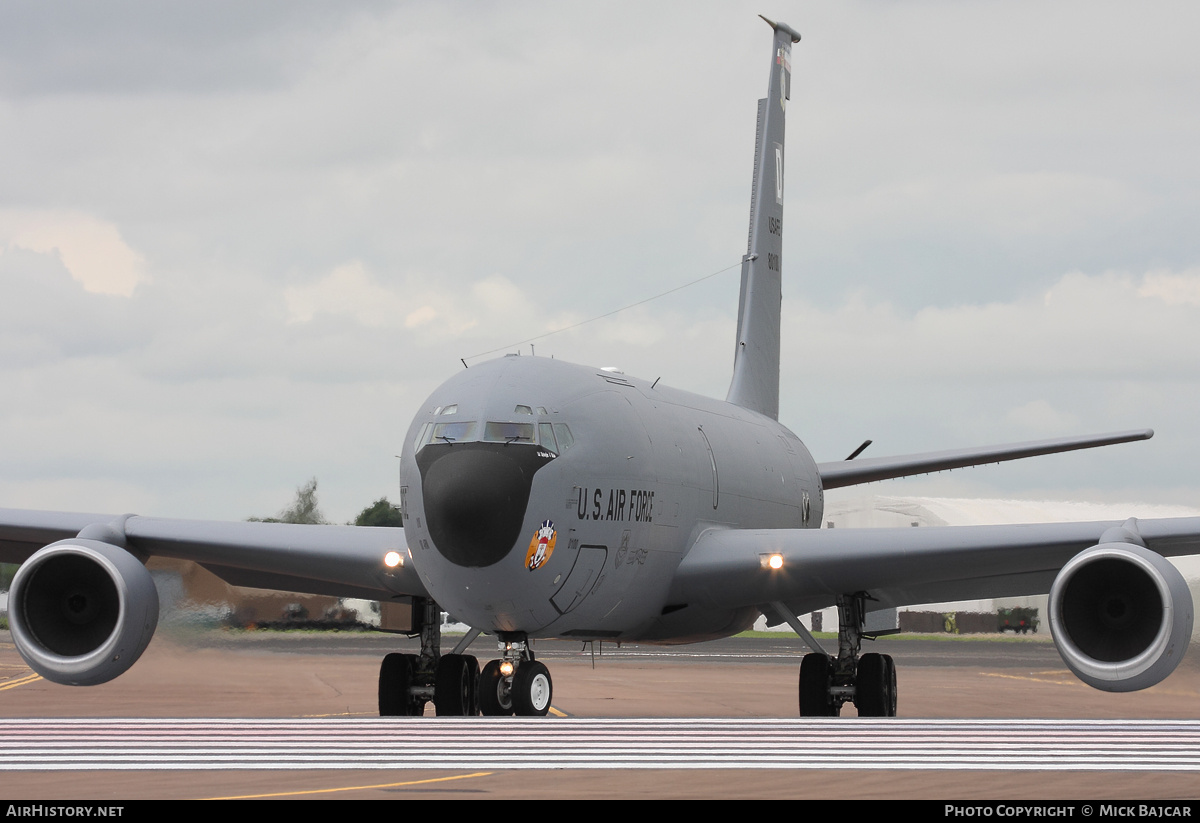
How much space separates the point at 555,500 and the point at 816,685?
5.11 metres

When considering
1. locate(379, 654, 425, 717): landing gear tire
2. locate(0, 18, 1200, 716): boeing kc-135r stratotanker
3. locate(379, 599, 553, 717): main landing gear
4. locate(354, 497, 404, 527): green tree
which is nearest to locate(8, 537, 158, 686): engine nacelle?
locate(0, 18, 1200, 716): boeing kc-135r stratotanker

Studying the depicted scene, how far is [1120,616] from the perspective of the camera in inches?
630

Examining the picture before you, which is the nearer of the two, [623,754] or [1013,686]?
[623,754]

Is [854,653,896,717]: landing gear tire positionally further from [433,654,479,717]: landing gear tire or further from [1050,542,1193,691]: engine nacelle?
[433,654,479,717]: landing gear tire

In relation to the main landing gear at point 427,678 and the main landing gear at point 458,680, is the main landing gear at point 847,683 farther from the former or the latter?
the main landing gear at point 427,678

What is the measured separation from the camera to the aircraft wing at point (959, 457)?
76.8 feet

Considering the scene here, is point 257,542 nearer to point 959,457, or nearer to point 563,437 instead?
point 563,437

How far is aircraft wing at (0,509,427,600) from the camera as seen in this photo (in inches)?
744

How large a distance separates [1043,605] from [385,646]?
2118 centimetres

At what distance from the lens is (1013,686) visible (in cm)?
2939

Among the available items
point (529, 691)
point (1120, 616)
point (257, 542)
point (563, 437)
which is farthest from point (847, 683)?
point (257, 542)

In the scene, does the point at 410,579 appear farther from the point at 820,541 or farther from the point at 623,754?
the point at 623,754
